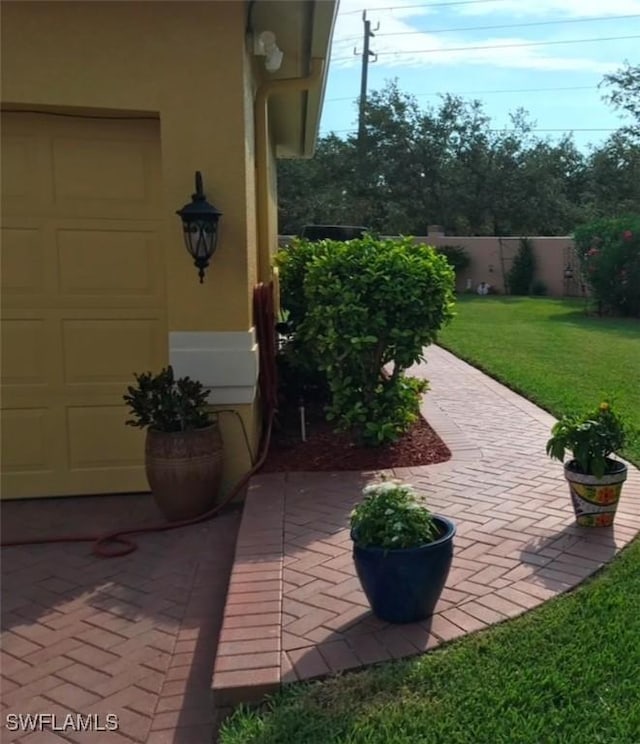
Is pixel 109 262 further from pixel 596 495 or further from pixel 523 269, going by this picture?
pixel 523 269

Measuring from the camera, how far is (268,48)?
4.95 metres

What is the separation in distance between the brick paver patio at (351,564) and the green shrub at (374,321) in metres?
0.57

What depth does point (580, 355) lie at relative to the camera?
9914 millimetres

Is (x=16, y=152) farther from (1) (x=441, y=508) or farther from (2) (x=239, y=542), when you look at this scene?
(1) (x=441, y=508)

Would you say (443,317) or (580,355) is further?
(580,355)

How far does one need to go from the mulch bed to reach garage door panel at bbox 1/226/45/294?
78.7 inches

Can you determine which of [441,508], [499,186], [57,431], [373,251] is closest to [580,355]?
[373,251]

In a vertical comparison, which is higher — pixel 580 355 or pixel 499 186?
pixel 499 186

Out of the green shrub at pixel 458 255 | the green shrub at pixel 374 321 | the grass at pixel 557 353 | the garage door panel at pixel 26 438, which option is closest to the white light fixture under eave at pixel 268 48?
the green shrub at pixel 374 321

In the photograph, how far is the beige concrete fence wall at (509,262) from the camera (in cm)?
2112

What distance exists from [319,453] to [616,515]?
215 cm

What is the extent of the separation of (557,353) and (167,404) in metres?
7.30

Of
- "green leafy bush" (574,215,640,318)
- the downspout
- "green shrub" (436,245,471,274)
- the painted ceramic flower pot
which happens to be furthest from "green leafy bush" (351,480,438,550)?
"green shrub" (436,245,471,274)

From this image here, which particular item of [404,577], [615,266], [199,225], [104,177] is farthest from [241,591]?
[615,266]
